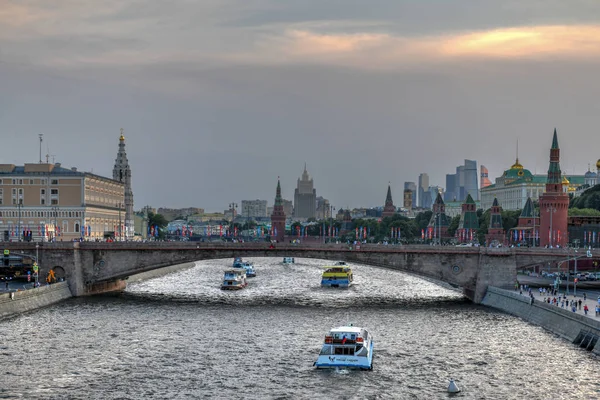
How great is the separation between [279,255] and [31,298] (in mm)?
37423

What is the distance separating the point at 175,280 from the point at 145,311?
64.6 metres

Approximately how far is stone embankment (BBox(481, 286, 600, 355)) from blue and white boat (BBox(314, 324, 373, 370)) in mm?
21895

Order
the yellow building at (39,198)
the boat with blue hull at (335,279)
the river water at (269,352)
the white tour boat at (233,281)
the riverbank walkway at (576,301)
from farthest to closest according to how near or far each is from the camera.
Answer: the yellow building at (39,198)
the boat with blue hull at (335,279)
the white tour boat at (233,281)
the riverbank walkway at (576,301)
the river water at (269,352)

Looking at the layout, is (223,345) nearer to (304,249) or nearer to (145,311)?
(145,311)

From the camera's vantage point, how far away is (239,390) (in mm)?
70875

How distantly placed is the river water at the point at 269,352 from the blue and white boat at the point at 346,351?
3.28ft

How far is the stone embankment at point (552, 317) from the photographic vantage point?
87.6 metres

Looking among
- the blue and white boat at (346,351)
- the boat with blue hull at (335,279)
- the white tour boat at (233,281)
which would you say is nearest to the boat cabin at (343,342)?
the blue and white boat at (346,351)

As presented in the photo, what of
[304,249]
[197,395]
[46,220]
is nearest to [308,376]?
[197,395]

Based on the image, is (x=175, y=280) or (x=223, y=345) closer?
(x=223, y=345)

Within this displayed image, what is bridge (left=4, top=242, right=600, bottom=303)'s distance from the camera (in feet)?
433

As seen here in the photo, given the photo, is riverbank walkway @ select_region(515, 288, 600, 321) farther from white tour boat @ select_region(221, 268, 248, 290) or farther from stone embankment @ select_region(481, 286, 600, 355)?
white tour boat @ select_region(221, 268, 248, 290)

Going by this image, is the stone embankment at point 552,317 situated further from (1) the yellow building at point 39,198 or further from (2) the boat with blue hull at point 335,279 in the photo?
(1) the yellow building at point 39,198

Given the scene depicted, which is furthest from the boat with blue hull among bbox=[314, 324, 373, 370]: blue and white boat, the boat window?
the boat window
